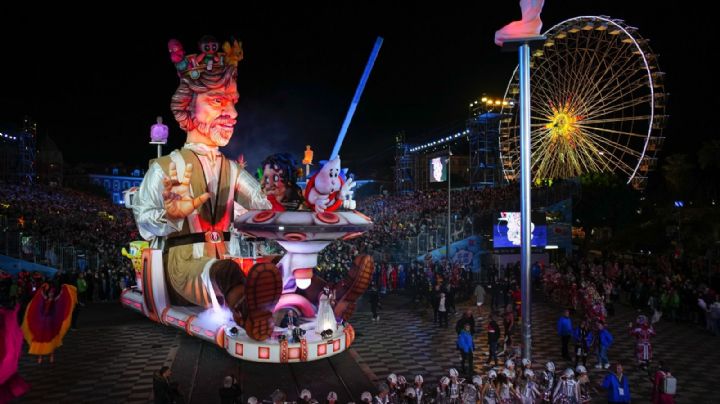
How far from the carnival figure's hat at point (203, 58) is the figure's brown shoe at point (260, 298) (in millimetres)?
5463

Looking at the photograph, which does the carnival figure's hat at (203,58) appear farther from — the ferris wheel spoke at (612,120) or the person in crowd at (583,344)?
the ferris wheel spoke at (612,120)

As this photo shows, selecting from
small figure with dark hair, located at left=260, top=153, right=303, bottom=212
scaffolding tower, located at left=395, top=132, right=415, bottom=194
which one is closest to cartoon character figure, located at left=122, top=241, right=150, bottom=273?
small figure with dark hair, located at left=260, top=153, right=303, bottom=212

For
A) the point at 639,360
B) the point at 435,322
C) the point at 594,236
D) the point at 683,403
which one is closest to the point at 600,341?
the point at 639,360

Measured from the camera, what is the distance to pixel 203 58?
13156 mm

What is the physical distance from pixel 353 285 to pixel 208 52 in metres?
6.55

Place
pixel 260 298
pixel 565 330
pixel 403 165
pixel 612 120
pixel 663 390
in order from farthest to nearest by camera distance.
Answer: pixel 403 165 → pixel 612 120 → pixel 565 330 → pixel 260 298 → pixel 663 390

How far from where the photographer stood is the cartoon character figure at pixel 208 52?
1315 cm

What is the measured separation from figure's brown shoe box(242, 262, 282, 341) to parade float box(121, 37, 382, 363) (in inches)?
0.8

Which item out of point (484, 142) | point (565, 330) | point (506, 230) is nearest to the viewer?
point (565, 330)

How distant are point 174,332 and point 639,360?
1216 cm

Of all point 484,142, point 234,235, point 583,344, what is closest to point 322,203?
point 234,235

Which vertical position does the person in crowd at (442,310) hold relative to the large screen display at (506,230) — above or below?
below

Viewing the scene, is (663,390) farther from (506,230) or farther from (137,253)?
(506,230)

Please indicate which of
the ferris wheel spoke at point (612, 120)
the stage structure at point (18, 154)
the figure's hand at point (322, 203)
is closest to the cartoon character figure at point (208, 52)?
the figure's hand at point (322, 203)
